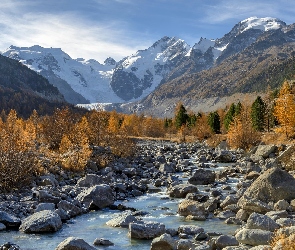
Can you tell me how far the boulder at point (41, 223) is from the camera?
602 inches

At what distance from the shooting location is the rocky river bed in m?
13.6

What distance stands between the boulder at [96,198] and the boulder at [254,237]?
8763mm

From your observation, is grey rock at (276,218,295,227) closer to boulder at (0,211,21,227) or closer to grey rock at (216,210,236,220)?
grey rock at (216,210,236,220)

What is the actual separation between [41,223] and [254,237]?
27.5 ft

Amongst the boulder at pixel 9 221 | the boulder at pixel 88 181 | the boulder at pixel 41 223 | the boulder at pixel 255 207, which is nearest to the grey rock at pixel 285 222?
the boulder at pixel 255 207

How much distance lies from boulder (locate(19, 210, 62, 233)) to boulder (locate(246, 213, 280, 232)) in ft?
25.7

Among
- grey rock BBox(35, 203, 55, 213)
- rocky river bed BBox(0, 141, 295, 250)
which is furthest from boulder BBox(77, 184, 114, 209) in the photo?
grey rock BBox(35, 203, 55, 213)

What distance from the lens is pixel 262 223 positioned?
14.1m

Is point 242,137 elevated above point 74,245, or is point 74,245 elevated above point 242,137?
point 242,137

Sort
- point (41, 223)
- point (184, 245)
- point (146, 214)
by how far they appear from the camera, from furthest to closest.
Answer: point (146, 214), point (41, 223), point (184, 245)

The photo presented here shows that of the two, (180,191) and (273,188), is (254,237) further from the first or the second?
(180,191)

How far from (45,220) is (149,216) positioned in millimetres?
5200

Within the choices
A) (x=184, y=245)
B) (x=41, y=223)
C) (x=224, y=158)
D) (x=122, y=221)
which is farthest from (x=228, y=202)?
(x=224, y=158)

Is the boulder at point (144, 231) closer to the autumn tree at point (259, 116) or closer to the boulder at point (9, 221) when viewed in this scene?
the boulder at point (9, 221)
